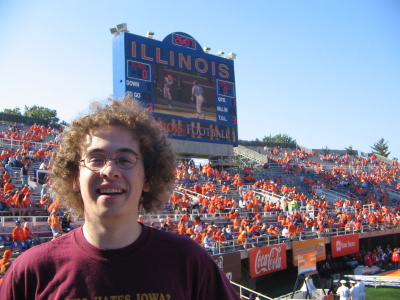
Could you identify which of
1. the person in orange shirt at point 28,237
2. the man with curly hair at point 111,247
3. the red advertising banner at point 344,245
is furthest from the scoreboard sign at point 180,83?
the man with curly hair at point 111,247

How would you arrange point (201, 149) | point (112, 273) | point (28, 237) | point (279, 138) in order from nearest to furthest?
point (112, 273) → point (28, 237) → point (201, 149) → point (279, 138)

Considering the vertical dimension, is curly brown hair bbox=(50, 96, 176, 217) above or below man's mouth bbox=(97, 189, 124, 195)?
above

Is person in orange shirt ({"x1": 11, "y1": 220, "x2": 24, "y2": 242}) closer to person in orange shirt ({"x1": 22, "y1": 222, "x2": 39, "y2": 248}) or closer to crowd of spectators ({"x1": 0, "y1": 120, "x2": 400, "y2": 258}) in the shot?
person in orange shirt ({"x1": 22, "y1": 222, "x2": 39, "y2": 248})

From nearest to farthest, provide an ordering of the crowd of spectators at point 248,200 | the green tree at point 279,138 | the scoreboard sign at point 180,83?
the crowd of spectators at point 248,200
the scoreboard sign at point 180,83
the green tree at point 279,138

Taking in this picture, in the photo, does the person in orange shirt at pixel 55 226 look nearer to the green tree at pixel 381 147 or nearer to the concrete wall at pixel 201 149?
the concrete wall at pixel 201 149

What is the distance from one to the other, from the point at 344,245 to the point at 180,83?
11720mm

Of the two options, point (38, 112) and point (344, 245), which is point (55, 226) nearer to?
point (344, 245)

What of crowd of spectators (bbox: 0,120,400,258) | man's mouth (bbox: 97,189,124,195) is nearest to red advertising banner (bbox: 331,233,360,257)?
crowd of spectators (bbox: 0,120,400,258)

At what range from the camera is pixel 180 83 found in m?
24.4

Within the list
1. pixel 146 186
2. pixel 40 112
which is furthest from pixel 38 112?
pixel 146 186

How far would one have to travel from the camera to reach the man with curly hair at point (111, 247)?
6.19 ft

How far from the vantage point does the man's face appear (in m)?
1.96

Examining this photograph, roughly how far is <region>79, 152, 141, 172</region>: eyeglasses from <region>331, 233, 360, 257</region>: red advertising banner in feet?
60.9

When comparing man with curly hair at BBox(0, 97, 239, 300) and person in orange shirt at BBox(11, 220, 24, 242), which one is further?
person in orange shirt at BBox(11, 220, 24, 242)
